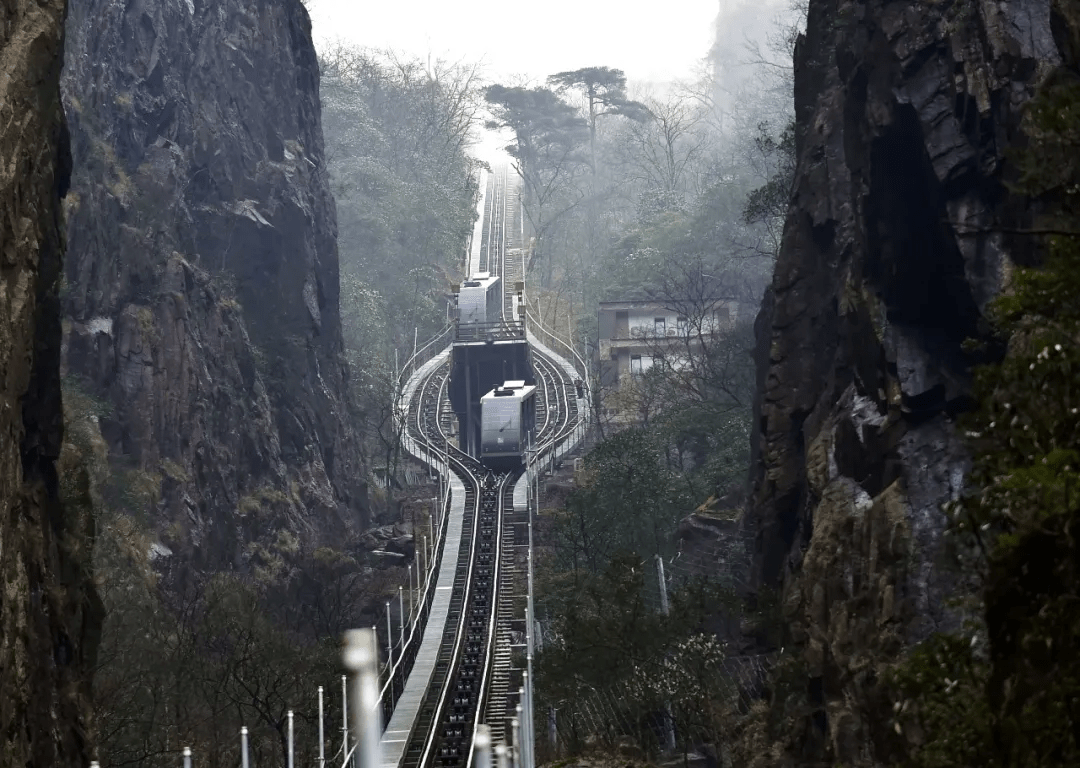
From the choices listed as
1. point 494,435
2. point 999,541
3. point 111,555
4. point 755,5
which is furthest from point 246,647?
point 755,5

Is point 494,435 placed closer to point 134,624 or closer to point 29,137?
point 134,624

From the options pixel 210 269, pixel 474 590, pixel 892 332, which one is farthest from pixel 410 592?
pixel 892 332

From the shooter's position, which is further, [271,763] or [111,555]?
[111,555]

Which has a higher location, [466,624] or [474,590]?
[474,590]

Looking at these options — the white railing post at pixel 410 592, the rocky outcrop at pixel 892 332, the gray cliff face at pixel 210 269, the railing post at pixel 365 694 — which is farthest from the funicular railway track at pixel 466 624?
the rocky outcrop at pixel 892 332

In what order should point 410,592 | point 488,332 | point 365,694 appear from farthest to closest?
point 488,332, point 410,592, point 365,694

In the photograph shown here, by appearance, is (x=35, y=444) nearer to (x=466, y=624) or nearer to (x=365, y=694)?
(x=365, y=694)

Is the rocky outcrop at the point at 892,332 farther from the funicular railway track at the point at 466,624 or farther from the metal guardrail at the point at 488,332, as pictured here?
the metal guardrail at the point at 488,332
